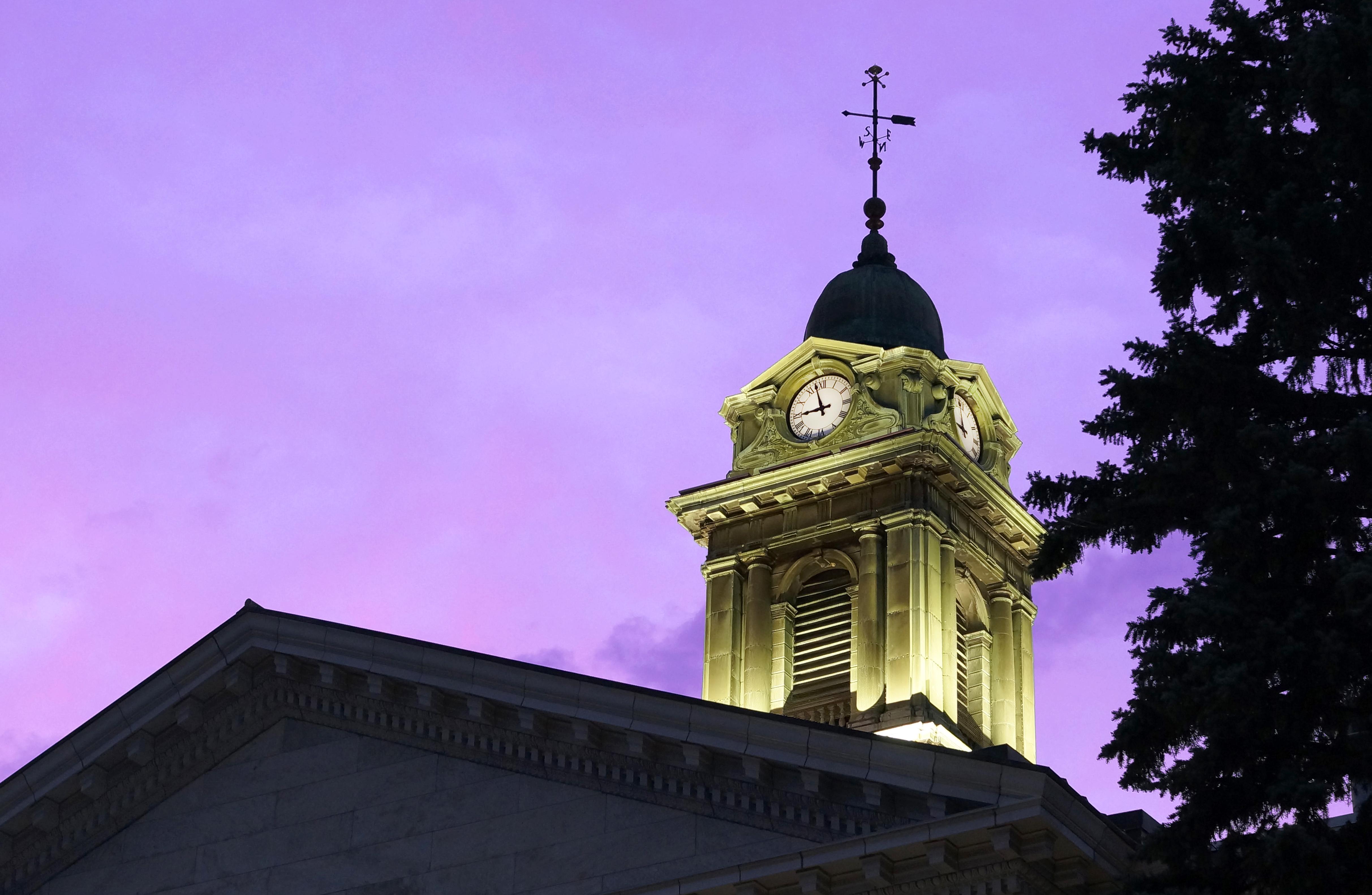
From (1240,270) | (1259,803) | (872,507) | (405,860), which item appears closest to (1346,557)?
(1259,803)

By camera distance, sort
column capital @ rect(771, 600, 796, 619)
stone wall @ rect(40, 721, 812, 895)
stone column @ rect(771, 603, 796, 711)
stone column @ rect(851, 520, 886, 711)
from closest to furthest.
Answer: stone wall @ rect(40, 721, 812, 895), stone column @ rect(851, 520, 886, 711), stone column @ rect(771, 603, 796, 711), column capital @ rect(771, 600, 796, 619)

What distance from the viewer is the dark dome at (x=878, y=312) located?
54.1 meters

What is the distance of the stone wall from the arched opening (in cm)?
1844

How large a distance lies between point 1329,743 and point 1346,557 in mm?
1761

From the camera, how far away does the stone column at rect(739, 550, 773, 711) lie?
49.7 meters

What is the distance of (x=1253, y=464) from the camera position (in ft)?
83.8

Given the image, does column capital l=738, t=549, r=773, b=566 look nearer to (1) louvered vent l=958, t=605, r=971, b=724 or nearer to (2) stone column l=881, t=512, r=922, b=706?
(2) stone column l=881, t=512, r=922, b=706

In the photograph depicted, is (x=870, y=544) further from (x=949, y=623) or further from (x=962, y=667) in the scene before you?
(x=962, y=667)

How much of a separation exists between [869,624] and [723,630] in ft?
11.8

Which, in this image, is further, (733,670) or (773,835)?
(733,670)

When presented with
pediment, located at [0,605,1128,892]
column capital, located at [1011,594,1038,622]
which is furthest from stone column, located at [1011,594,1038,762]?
pediment, located at [0,605,1128,892]

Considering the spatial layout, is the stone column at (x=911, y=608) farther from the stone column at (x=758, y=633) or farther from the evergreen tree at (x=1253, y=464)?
the evergreen tree at (x=1253, y=464)

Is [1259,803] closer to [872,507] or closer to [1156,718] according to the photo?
[1156,718]

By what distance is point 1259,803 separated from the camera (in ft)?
79.1
